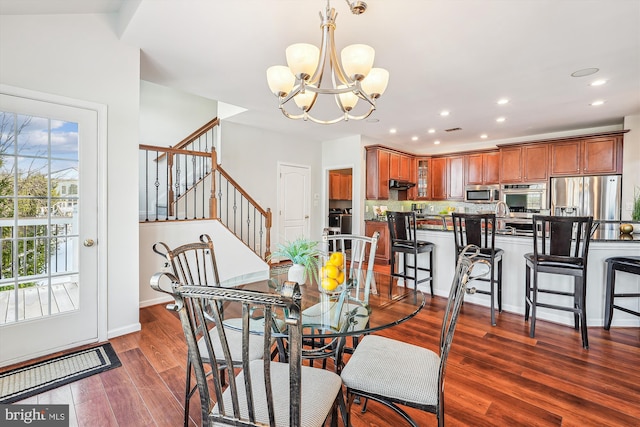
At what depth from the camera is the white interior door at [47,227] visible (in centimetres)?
228

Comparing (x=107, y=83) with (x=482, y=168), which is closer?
(x=107, y=83)

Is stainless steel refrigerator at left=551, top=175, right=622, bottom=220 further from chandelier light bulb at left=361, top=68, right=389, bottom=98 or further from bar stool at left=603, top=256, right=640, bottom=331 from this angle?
chandelier light bulb at left=361, top=68, right=389, bottom=98

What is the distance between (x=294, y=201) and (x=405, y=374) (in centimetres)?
519

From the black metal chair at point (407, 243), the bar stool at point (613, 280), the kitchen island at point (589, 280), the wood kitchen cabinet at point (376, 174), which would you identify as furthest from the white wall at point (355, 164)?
the bar stool at point (613, 280)

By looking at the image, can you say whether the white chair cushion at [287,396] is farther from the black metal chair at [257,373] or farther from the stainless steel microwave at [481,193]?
the stainless steel microwave at [481,193]

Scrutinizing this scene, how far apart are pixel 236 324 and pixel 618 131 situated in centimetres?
646

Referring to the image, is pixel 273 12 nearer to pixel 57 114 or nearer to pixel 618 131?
pixel 57 114

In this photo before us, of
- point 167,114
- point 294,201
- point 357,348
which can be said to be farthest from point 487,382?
point 167,114

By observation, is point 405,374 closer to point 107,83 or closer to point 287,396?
point 287,396

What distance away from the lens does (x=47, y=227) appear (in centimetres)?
245

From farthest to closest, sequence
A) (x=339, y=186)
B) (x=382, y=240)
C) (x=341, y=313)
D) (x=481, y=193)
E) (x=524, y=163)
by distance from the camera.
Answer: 1. (x=339, y=186)
2. (x=481, y=193)
3. (x=382, y=240)
4. (x=524, y=163)
5. (x=341, y=313)

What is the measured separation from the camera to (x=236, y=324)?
1.52 meters

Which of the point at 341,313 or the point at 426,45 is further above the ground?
the point at 426,45

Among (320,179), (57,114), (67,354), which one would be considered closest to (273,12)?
(57,114)
